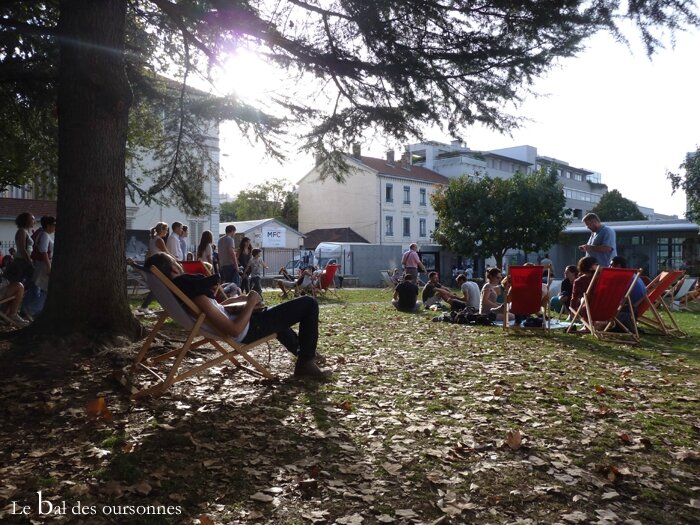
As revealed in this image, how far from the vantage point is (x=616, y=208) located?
68062mm

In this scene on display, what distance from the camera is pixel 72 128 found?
5488 mm

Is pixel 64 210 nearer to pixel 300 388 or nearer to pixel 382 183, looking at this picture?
pixel 300 388

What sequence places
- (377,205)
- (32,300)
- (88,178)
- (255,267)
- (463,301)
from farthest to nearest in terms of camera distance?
(377,205) < (255,267) < (463,301) < (32,300) < (88,178)

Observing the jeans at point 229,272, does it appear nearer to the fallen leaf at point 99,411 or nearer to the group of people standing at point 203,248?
the group of people standing at point 203,248

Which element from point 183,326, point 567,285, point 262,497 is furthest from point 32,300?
point 567,285

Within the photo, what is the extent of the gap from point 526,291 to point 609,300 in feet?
3.83

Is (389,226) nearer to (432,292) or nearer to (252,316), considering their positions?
(432,292)

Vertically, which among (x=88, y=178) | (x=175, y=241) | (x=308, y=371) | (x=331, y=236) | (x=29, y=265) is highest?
(x=331, y=236)

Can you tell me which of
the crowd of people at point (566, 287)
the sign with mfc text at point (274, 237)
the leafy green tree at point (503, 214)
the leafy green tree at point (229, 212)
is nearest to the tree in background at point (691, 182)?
the leafy green tree at point (503, 214)

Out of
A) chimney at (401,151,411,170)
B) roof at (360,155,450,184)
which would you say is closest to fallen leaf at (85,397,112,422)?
chimney at (401,151,411,170)

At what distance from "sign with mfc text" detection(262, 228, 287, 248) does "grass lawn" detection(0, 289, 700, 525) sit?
36.9 m

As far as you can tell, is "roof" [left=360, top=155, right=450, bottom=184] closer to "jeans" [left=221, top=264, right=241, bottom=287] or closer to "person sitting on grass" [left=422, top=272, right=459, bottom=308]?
"person sitting on grass" [left=422, top=272, right=459, bottom=308]

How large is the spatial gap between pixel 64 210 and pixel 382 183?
49.1 metres

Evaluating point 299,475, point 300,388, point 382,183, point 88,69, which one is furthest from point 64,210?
point 382,183
